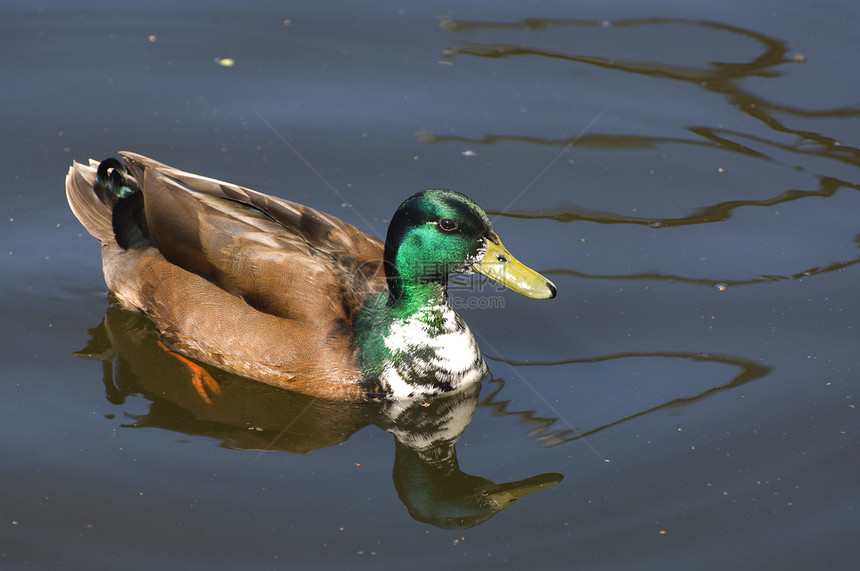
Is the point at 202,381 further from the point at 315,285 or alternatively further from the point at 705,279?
the point at 705,279

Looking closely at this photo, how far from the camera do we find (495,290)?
22.9 feet

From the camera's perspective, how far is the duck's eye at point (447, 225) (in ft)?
18.7

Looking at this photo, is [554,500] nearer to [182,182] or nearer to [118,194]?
[182,182]

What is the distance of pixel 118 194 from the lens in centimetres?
678

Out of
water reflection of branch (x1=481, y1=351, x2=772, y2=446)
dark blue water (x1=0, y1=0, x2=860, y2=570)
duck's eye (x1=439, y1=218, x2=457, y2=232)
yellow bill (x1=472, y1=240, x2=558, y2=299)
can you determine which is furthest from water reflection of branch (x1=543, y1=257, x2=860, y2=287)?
duck's eye (x1=439, y1=218, x2=457, y2=232)

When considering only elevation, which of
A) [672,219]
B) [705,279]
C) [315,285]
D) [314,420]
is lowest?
[314,420]

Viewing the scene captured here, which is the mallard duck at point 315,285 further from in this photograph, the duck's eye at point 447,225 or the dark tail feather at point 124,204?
the dark tail feather at point 124,204

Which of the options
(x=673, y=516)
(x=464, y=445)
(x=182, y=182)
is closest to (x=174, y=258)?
(x=182, y=182)

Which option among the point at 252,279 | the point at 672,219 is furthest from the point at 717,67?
the point at 252,279

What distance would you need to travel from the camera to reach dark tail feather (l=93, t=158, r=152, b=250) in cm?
656

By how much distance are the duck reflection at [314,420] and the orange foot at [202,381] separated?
1cm

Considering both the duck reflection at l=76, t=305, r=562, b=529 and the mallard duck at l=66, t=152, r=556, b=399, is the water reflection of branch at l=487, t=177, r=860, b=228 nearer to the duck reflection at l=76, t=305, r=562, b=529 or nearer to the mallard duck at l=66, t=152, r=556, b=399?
the mallard duck at l=66, t=152, r=556, b=399

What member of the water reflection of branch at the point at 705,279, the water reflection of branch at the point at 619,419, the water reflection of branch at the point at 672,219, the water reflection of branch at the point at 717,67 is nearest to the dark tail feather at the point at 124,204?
the water reflection of branch at the point at 619,419

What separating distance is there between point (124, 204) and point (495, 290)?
260cm
